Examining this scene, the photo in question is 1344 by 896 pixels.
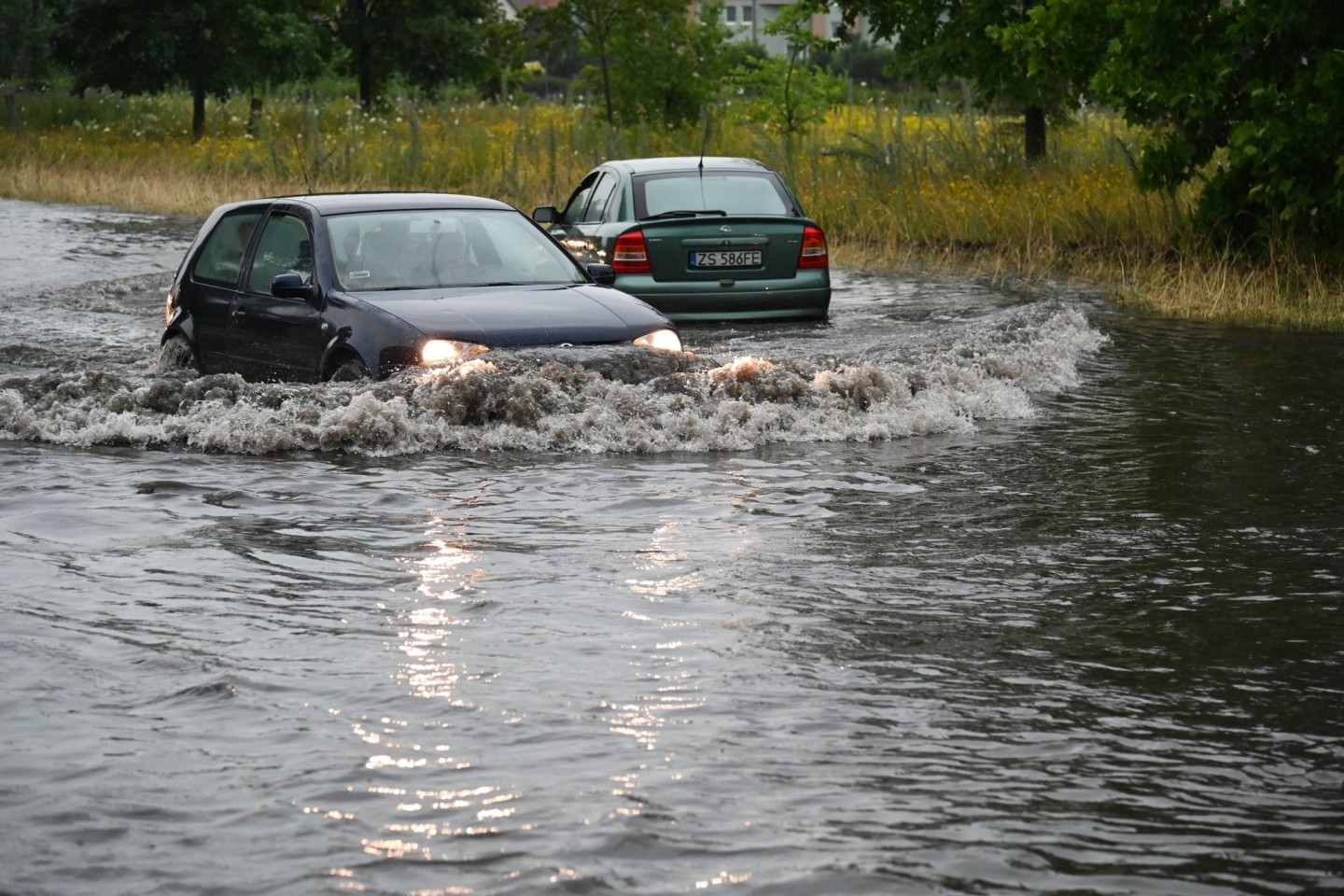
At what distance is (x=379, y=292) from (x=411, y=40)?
153 feet

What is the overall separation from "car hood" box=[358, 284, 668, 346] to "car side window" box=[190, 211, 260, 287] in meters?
1.57

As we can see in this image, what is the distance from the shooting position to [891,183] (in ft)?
80.8

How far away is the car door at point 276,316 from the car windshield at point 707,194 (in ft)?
14.9

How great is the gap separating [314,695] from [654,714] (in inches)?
37.6

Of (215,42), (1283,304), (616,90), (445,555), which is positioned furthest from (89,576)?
(215,42)

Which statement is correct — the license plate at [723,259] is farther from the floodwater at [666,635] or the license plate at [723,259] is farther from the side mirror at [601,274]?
the side mirror at [601,274]

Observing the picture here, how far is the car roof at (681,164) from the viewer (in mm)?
16469

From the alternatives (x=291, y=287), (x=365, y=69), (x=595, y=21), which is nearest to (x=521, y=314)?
(x=291, y=287)

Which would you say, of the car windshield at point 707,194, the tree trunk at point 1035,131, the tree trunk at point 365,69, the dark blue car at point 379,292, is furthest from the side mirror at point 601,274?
the tree trunk at point 365,69

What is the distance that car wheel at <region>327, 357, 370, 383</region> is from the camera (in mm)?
10727

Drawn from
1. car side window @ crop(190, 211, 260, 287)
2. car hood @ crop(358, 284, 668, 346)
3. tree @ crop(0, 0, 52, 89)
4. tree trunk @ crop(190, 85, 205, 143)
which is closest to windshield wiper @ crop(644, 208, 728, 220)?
car side window @ crop(190, 211, 260, 287)

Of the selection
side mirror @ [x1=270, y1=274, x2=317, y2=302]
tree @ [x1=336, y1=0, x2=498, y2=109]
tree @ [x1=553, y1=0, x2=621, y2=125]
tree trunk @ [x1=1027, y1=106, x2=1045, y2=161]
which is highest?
tree @ [x1=336, y1=0, x2=498, y2=109]

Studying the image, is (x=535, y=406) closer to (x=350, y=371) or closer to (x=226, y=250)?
(x=350, y=371)

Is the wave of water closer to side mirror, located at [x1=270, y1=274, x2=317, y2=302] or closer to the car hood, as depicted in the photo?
the car hood
